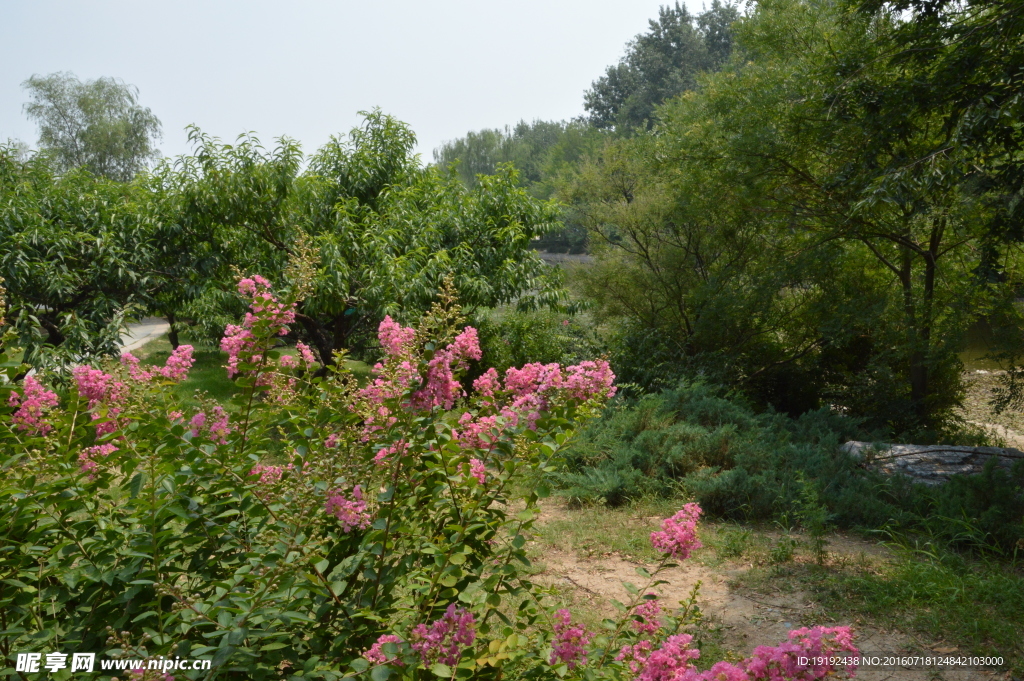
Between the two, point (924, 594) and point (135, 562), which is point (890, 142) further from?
point (135, 562)

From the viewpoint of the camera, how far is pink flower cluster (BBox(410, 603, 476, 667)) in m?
1.57

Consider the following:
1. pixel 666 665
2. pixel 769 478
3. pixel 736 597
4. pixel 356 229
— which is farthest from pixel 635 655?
pixel 356 229

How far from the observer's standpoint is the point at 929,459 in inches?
222

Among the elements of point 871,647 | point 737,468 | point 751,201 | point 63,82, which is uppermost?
point 63,82

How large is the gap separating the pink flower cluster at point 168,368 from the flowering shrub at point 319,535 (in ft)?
0.54

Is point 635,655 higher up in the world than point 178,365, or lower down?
lower down

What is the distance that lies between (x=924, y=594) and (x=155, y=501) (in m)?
3.77

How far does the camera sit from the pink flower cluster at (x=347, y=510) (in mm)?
1806

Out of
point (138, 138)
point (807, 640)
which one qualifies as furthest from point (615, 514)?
point (138, 138)

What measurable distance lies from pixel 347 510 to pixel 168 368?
1.14 metres

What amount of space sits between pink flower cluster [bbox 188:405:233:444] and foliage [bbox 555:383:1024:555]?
2.30 metres

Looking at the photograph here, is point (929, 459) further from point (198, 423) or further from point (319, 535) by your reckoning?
point (198, 423)

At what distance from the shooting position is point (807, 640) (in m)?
1.53

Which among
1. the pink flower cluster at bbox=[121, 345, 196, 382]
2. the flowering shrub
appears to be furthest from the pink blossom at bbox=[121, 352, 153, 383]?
the flowering shrub
